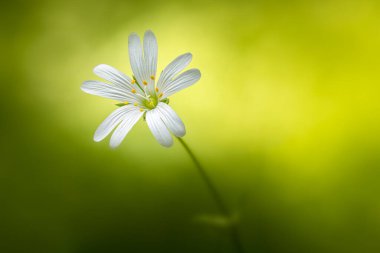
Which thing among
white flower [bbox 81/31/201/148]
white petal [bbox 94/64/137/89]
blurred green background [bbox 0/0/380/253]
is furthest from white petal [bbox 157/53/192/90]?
blurred green background [bbox 0/0/380/253]

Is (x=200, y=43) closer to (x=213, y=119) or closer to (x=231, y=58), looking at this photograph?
(x=231, y=58)

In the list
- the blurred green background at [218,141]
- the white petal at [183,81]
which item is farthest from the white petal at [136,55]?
the blurred green background at [218,141]

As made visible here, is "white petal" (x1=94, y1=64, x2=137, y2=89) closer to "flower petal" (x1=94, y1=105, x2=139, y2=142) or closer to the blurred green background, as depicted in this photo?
"flower petal" (x1=94, y1=105, x2=139, y2=142)

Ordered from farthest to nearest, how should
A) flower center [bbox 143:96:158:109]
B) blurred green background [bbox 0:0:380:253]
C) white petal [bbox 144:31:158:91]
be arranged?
blurred green background [bbox 0:0:380:253] < flower center [bbox 143:96:158:109] < white petal [bbox 144:31:158:91]

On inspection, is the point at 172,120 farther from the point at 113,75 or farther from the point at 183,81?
the point at 113,75

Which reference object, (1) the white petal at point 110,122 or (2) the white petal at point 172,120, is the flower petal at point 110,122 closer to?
(1) the white petal at point 110,122

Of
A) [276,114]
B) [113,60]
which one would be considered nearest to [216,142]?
[276,114]

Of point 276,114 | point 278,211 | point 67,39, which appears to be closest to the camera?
point 278,211
